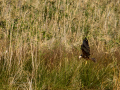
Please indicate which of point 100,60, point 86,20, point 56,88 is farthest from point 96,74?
point 86,20

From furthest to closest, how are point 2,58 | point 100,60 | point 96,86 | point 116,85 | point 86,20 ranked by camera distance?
point 86,20, point 100,60, point 2,58, point 96,86, point 116,85

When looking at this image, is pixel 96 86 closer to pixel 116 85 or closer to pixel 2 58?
pixel 116 85

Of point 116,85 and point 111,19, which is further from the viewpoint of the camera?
point 111,19

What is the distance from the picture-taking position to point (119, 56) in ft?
11.4

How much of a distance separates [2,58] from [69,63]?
1.17 m

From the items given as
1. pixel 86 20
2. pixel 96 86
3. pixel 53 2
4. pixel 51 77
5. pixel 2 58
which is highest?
pixel 53 2

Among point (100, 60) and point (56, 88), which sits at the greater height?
point (100, 60)

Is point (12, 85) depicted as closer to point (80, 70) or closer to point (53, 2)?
point (80, 70)

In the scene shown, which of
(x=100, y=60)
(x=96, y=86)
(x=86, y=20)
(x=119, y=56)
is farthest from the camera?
(x=86, y=20)

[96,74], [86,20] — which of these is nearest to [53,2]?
[86,20]

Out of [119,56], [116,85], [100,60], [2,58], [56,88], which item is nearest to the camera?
[116,85]

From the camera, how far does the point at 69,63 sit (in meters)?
2.98

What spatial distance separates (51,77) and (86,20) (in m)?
2.75

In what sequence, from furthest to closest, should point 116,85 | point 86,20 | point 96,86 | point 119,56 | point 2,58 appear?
point 86,20 < point 119,56 < point 2,58 < point 96,86 < point 116,85
